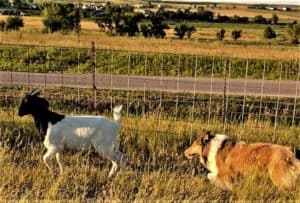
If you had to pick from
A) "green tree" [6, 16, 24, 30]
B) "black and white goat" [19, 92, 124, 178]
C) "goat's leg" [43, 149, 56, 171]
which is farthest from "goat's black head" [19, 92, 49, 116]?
"green tree" [6, 16, 24, 30]

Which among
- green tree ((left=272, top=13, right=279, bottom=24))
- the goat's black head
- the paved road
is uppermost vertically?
green tree ((left=272, top=13, right=279, bottom=24))

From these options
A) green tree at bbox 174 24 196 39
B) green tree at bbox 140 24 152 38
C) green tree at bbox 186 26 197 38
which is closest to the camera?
green tree at bbox 140 24 152 38

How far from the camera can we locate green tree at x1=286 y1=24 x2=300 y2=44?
26319mm

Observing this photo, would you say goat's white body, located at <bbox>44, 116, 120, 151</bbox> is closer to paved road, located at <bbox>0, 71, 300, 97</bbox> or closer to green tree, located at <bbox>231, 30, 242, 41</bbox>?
paved road, located at <bbox>0, 71, 300, 97</bbox>

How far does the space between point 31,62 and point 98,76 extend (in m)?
2.04

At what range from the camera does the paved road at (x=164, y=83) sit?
14.3m

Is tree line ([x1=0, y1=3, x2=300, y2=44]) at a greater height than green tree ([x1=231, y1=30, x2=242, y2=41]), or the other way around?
tree line ([x1=0, y1=3, x2=300, y2=44])

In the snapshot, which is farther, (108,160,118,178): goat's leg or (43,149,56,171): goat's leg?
(43,149,56,171): goat's leg

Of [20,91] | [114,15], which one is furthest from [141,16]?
[20,91]

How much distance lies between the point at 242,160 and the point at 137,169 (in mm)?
1391

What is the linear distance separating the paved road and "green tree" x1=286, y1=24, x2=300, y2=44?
10.8 meters

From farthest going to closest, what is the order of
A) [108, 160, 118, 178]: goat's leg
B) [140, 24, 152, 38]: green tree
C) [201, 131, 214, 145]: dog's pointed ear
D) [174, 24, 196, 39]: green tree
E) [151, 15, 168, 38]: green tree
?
[174, 24, 196, 39]: green tree < [151, 15, 168, 38]: green tree < [140, 24, 152, 38]: green tree < [201, 131, 214, 145]: dog's pointed ear < [108, 160, 118, 178]: goat's leg

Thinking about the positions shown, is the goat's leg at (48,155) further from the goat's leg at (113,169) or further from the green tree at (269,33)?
the green tree at (269,33)

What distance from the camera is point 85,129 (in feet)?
23.3
